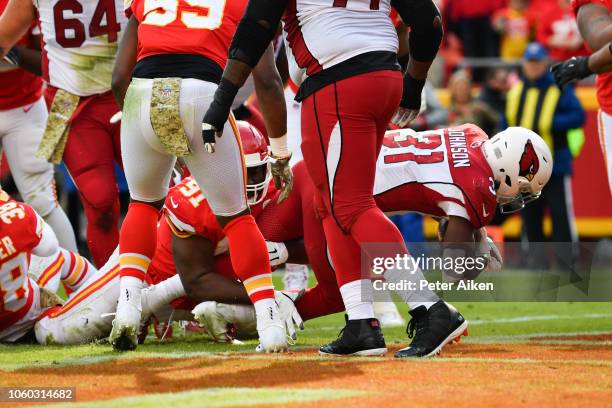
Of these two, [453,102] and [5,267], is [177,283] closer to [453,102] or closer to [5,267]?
[5,267]

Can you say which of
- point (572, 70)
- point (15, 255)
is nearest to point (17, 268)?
point (15, 255)

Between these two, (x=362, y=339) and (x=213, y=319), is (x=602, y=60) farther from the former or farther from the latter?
(x=213, y=319)

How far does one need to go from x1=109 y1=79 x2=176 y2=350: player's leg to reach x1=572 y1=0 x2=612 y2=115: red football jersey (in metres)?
2.33

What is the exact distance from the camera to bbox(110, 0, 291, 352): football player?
505cm

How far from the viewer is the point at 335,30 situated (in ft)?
15.8

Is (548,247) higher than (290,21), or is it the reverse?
(290,21)

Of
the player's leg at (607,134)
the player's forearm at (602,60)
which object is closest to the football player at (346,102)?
the player's forearm at (602,60)

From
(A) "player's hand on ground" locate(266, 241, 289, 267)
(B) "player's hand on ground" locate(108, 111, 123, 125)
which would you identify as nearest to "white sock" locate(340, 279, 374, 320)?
(A) "player's hand on ground" locate(266, 241, 289, 267)

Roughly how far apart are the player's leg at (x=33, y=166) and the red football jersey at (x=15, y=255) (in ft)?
6.08

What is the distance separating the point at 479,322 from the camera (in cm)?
721

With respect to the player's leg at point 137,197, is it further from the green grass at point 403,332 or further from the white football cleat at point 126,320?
the green grass at point 403,332

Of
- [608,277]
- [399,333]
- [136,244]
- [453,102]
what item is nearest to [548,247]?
[608,277]

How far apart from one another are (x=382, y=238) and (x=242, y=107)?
3.38 meters

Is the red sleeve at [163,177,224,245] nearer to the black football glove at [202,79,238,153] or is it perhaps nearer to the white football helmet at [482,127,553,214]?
the black football glove at [202,79,238,153]
